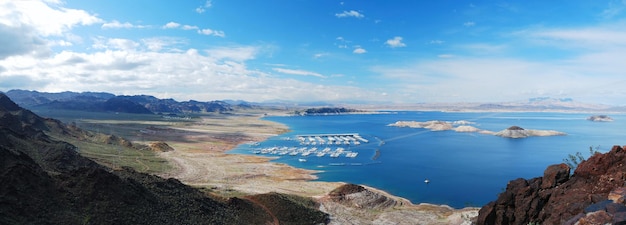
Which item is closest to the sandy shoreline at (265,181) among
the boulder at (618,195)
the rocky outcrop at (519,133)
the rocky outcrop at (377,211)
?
the rocky outcrop at (377,211)

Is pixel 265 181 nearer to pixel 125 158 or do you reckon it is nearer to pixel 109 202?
pixel 125 158

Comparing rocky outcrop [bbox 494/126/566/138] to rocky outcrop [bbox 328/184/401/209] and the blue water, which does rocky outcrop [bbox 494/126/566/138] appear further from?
rocky outcrop [bbox 328/184/401/209]

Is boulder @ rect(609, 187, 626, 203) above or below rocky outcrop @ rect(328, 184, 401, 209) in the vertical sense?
above

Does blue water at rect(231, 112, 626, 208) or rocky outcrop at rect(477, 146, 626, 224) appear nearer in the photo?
rocky outcrop at rect(477, 146, 626, 224)

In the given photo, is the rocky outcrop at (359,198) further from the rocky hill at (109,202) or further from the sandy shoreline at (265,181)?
the rocky hill at (109,202)

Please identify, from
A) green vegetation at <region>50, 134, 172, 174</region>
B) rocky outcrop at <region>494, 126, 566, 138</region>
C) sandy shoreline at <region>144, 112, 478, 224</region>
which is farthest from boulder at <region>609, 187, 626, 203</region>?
rocky outcrop at <region>494, 126, 566, 138</region>

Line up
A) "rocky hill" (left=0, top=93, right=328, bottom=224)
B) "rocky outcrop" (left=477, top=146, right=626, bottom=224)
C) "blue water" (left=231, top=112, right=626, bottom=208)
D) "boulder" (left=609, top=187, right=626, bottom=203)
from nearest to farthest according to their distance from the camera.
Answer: "boulder" (left=609, top=187, right=626, bottom=203)
"rocky outcrop" (left=477, top=146, right=626, bottom=224)
"rocky hill" (left=0, top=93, right=328, bottom=224)
"blue water" (left=231, top=112, right=626, bottom=208)
